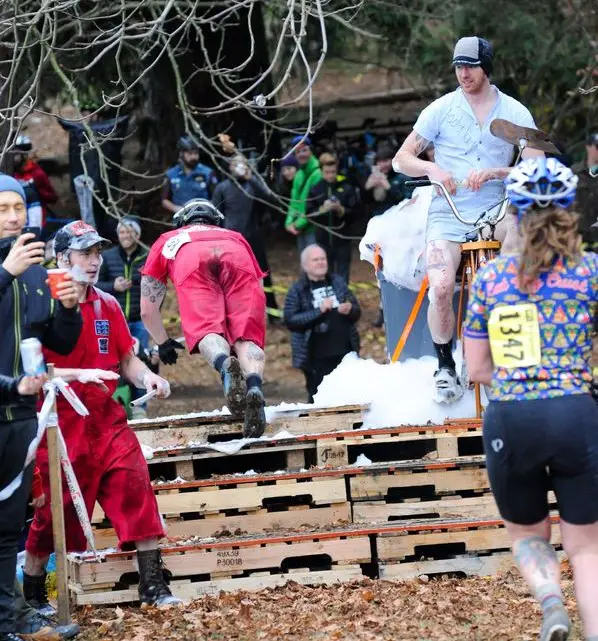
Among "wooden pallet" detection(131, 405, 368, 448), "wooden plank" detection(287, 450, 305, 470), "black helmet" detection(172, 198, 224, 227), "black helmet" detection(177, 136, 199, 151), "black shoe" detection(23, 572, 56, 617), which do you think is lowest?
"black shoe" detection(23, 572, 56, 617)

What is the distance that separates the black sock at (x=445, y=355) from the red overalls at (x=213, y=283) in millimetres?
1138

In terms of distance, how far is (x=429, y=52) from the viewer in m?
18.0

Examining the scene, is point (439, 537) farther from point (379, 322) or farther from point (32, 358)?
point (379, 322)

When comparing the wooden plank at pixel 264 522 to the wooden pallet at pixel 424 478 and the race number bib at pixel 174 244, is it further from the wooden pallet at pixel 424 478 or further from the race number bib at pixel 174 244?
the race number bib at pixel 174 244

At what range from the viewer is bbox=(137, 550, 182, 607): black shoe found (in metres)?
7.11

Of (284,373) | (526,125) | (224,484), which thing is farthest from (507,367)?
(284,373)

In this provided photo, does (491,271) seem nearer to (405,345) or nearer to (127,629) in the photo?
(127,629)

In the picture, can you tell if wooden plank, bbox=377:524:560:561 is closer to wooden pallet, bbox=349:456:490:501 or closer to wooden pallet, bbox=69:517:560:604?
wooden pallet, bbox=69:517:560:604

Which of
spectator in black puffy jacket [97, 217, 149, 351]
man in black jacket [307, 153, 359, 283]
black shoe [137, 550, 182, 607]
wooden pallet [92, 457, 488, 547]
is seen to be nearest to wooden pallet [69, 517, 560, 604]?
black shoe [137, 550, 182, 607]

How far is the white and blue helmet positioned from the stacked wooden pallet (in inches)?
110

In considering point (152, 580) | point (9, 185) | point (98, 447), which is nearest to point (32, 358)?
point (9, 185)

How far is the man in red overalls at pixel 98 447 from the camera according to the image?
6895 mm

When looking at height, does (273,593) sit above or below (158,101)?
below

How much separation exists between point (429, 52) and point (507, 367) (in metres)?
13.4
